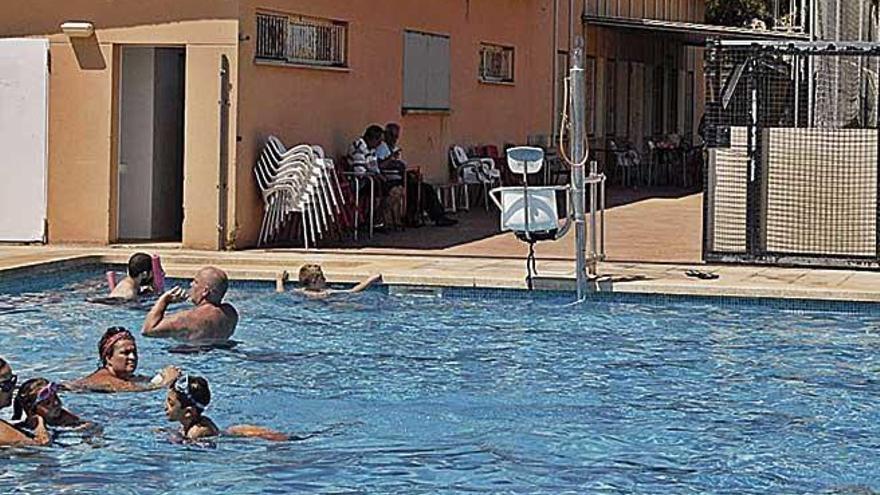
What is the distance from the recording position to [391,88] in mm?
18500

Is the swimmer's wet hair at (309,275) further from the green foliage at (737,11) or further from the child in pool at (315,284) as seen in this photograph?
the green foliage at (737,11)

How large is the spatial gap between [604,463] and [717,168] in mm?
6908

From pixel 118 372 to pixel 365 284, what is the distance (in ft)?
14.2

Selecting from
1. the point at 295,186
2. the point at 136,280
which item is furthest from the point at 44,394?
the point at 295,186

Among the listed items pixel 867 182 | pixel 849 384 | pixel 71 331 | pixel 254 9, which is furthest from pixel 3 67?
pixel 849 384

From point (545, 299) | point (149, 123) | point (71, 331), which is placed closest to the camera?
point (71, 331)

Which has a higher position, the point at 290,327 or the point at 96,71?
the point at 96,71

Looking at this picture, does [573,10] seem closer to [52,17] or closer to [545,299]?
[52,17]

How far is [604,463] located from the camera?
753cm

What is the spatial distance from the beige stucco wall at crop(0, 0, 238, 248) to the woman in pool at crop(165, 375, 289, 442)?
7.33m

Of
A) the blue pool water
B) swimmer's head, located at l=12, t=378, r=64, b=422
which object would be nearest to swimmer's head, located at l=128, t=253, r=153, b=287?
the blue pool water

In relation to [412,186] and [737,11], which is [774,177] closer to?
[412,186]

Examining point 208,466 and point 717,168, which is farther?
point 717,168

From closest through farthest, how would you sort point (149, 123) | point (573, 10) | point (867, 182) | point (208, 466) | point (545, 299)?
point (208, 466) → point (545, 299) → point (867, 182) → point (149, 123) → point (573, 10)
